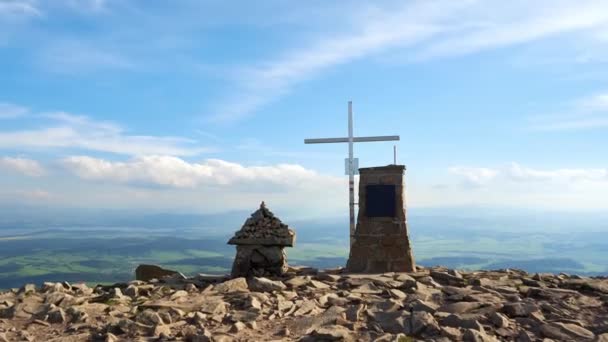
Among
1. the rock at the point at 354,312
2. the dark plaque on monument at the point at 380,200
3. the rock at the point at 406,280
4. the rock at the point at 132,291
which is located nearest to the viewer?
the rock at the point at 354,312

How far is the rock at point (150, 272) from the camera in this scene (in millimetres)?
20328

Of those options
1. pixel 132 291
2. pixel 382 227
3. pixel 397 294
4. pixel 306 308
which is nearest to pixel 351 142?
pixel 382 227

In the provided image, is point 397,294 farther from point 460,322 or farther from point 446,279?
point 446,279

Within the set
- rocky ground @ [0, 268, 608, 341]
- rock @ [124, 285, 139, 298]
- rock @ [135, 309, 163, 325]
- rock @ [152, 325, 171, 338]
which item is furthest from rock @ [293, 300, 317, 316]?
rock @ [124, 285, 139, 298]

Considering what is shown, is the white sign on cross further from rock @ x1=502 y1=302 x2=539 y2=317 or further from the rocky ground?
rock @ x1=502 y1=302 x2=539 y2=317

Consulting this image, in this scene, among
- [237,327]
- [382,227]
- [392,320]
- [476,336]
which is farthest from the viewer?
[382,227]

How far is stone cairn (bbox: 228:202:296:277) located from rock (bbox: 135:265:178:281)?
3686mm

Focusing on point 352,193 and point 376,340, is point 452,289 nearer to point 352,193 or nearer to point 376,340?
point 376,340

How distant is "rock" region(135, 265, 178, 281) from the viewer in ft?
66.7

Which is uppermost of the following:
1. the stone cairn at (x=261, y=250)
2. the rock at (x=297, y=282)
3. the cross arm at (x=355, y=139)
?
the cross arm at (x=355, y=139)

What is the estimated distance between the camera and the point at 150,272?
20.6m

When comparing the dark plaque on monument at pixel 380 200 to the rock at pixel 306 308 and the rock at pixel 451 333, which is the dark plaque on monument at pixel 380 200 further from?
the rock at pixel 451 333

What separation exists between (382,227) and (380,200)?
3.50 ft

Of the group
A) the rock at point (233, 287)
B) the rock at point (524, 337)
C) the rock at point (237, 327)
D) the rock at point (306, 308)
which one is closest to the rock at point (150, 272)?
the rock at point (233, 287)
